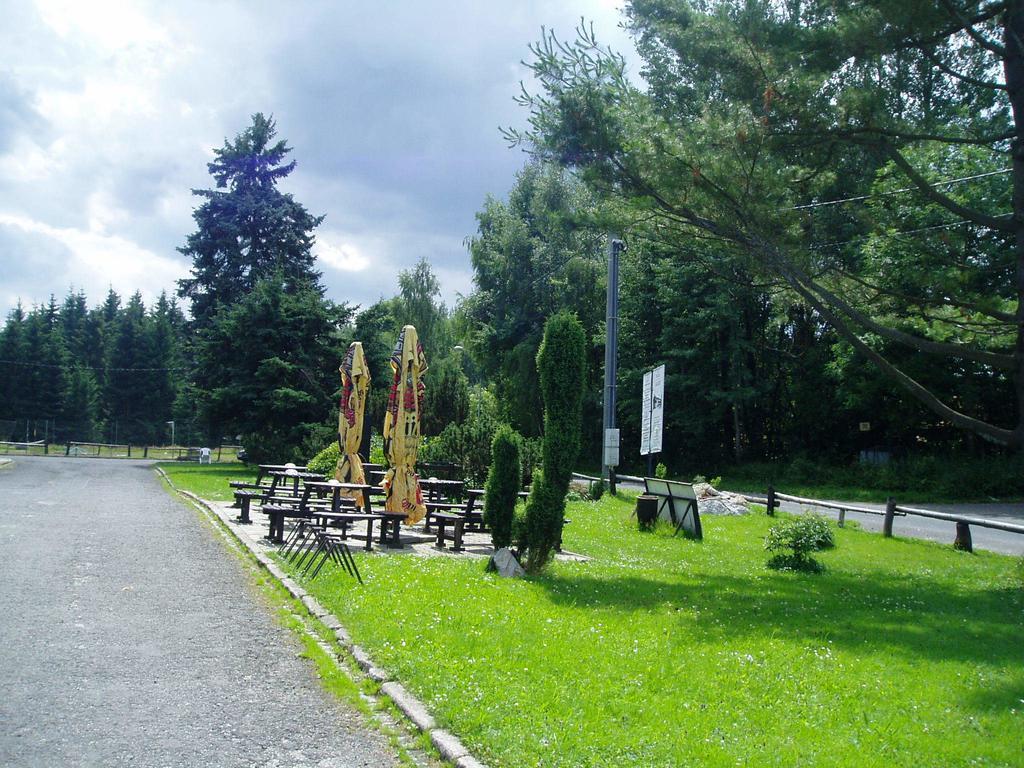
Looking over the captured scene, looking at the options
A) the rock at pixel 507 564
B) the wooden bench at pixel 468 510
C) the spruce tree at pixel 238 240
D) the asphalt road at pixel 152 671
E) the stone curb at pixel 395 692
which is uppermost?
the spruce tree at pixel 238 240

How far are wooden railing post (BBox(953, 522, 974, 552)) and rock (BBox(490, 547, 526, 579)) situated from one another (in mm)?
9924

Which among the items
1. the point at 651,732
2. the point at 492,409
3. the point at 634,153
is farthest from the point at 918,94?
the point at 492,409

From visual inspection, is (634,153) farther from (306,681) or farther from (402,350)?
(306,681)

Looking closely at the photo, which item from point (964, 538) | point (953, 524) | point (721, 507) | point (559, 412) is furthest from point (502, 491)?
point (953, 524)

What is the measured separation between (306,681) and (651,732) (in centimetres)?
252

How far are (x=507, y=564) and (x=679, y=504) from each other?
7045 millimetres

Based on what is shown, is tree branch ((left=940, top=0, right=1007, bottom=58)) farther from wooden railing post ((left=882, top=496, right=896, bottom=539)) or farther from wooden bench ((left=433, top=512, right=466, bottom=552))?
wooden railing post ((left=882, top=496, right=896, bottom=539))

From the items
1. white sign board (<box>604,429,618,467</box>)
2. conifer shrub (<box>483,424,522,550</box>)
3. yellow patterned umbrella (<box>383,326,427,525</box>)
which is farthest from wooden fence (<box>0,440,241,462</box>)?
conifer shrub (<box>483,424,522,550</box>)

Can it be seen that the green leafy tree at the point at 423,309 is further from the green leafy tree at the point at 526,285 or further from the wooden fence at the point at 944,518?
the wooden fence at the point at 944,518

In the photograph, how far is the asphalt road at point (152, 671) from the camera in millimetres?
4539

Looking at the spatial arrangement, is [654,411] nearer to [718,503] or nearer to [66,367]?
[718,503]

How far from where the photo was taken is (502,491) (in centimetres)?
1048

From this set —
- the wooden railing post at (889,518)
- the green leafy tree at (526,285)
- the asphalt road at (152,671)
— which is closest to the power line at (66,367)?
the green leafy tree at (526,285)

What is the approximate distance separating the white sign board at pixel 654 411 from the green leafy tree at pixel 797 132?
8.96 m
